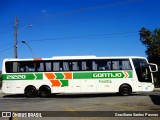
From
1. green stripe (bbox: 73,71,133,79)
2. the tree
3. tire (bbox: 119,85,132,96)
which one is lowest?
tire (bbox: 119,85,132,96)

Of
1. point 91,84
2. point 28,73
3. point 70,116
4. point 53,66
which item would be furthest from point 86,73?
point 70,116

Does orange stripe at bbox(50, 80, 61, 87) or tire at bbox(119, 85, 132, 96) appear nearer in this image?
tire at bbox(119, 85, 132, 96)

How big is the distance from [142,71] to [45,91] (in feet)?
24.5

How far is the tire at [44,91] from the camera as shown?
85.1 ft

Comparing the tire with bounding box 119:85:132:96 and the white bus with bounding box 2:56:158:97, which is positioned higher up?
the white bus with bounding box 2:56:158:97

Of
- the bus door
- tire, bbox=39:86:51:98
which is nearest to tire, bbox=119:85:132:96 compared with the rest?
the bus door

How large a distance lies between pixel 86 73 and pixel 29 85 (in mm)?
A: 4475

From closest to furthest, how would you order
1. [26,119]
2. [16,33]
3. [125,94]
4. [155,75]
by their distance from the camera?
[26,119]
[125,94]
[16,33]
[155,75]

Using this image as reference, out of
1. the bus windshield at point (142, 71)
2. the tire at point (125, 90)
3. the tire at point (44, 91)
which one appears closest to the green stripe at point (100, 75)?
the bus windshield at point (142, 71)

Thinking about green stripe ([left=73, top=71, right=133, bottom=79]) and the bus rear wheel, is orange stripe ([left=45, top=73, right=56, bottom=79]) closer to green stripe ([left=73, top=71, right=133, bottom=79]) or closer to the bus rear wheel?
the bus rear wheel

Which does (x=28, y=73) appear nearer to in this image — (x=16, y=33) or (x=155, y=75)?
(x=16, y=33)

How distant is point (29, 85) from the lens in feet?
85.7

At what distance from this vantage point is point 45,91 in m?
26.0

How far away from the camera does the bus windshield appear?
25.6m
